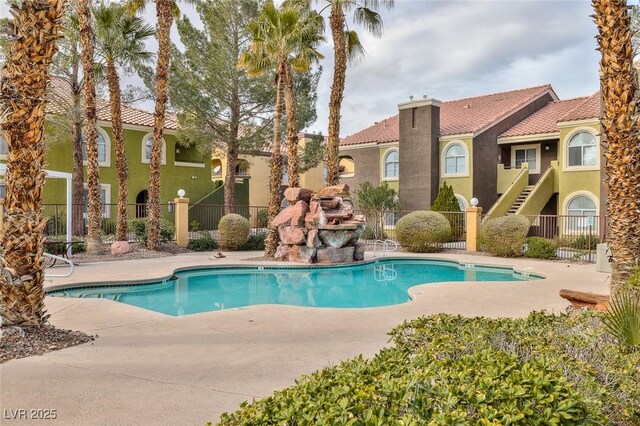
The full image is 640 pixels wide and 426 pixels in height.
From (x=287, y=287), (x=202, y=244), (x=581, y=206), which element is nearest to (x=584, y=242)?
(x=581, y=206)

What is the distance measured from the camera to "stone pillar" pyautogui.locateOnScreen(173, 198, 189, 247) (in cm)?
2122

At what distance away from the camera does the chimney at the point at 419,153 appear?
2728 centimetres

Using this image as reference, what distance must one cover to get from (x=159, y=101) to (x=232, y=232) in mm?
6286

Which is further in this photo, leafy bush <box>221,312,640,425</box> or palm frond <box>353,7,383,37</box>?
palm frond <box>353,7,383,37</box>

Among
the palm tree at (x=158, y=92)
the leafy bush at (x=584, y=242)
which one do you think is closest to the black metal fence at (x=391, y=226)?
the leafy bush at (x=584, y=242)

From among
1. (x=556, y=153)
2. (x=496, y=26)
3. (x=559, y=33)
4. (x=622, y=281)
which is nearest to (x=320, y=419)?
(x=622, y=281)

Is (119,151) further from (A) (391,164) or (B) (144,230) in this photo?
(A) (391,164)

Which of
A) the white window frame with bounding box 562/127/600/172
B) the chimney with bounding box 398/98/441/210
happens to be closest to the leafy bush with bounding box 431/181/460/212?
the chimney with bounding box 398/98/441/210

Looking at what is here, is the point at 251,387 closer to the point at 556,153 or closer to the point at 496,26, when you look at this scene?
the point at 496,26

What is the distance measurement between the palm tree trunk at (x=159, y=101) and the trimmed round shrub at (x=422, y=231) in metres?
10.6

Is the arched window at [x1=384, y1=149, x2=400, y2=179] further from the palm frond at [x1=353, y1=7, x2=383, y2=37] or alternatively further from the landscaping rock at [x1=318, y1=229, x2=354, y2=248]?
the landscaping rock at [x1=318, y1=229, x2=354, y2=248]

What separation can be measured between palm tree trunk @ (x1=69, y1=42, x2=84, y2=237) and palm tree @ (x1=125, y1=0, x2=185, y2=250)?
549 centimetres

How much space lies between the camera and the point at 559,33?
16.4m

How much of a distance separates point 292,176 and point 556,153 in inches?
666
